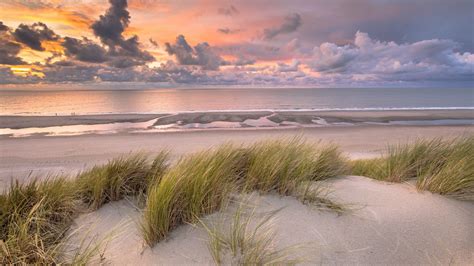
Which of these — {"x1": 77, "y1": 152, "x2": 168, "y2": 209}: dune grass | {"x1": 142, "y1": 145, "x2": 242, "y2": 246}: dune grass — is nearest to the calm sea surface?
{"x1": 77, "y1": 152, "x2": 168, "y2": 209}: dune grass

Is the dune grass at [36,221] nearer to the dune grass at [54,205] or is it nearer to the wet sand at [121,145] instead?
the dune grass at [54,205]

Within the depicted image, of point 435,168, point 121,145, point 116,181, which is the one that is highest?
point 435,168

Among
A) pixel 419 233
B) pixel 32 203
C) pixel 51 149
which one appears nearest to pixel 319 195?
pixel 419 233

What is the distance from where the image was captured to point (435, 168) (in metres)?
4.83

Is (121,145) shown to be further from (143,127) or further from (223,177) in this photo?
(223,177)

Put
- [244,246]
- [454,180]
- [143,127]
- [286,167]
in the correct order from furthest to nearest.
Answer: [143,127]
[286,167]
[454,180]
[244,246]

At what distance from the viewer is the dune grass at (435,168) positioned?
4.07 meters

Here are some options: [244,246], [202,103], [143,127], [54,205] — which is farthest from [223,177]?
[202,103]

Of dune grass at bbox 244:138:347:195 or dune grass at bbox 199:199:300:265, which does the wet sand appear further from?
dune grass at bbox 199:199:300:265

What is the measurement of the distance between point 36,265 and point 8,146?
15.8 meters

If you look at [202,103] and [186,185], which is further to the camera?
[202,103]

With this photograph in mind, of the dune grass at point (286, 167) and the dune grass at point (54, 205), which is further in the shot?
the dune grass at point (286, 167)

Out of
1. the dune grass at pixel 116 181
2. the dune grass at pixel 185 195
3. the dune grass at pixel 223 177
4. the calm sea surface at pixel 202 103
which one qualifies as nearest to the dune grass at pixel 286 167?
the dune grass at pixel 223 177

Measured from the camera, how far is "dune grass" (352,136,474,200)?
407 cm
